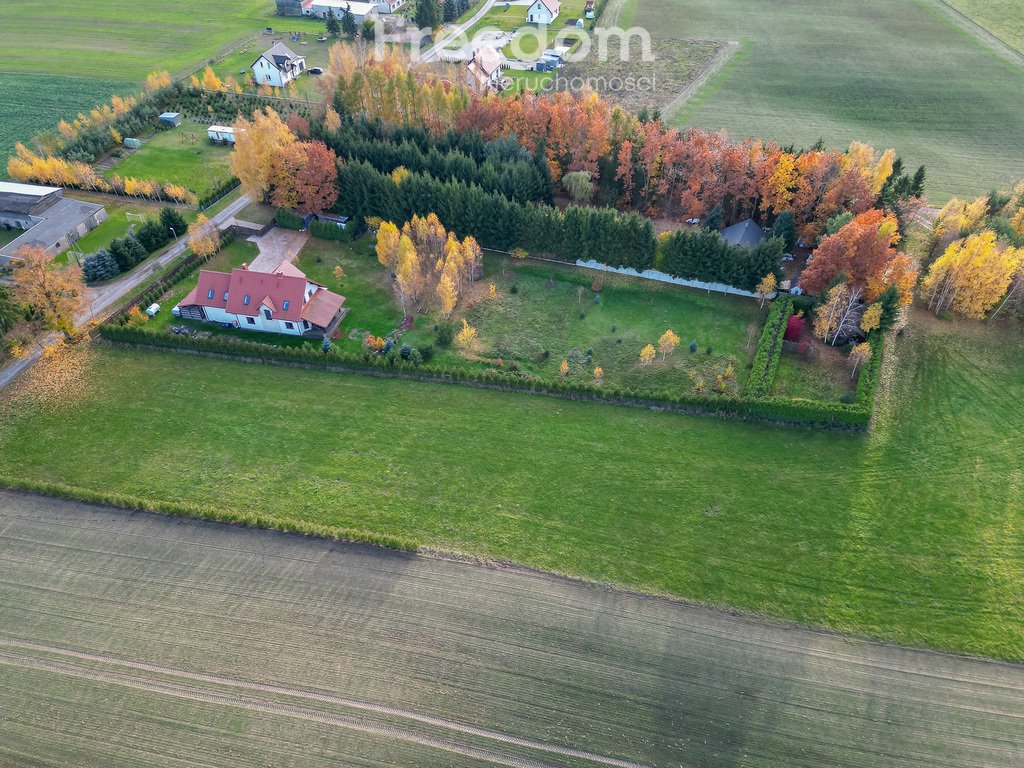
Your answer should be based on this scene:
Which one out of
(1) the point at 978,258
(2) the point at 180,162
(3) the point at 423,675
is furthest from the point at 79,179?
(1) the point at 978,258

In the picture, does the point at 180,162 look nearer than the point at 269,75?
Yes

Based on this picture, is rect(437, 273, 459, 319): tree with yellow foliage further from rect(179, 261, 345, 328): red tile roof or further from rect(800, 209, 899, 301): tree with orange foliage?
rect(800, 209, 899, 301): tree with orange foliage

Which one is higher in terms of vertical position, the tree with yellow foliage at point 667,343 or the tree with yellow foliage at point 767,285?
the tree with yellow foliage at point 767,285

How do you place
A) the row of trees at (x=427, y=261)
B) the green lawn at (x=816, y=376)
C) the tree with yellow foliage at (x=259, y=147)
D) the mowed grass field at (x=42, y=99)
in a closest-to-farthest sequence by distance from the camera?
the green lawn at (x=816, y=376) < the row of trees at (x=427, y=261) < the tree with yellow foliage at (x=259, y=147) < the mowed grass field at (x=42, y=99)

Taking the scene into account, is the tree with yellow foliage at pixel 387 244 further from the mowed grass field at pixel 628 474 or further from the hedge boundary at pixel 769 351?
the hedge boundary at pixel 769 351

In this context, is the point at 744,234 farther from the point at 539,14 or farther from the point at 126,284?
the point at 539,14

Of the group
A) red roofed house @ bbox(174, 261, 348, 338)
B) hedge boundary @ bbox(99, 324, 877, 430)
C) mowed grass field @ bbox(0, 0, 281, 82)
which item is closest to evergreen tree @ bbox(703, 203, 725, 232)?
hedge boundary @ bbox(99, 324, 877, 430)

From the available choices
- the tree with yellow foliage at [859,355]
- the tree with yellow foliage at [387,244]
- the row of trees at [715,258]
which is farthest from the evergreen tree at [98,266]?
the tree with yellow foliage at [859,355]

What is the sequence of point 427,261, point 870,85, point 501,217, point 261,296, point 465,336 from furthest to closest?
point 870,85 < point 501,217 < point 427,261 < point 261,296 < point 465,336

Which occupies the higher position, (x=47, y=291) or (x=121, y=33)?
(x=121, y=33)
